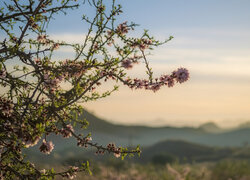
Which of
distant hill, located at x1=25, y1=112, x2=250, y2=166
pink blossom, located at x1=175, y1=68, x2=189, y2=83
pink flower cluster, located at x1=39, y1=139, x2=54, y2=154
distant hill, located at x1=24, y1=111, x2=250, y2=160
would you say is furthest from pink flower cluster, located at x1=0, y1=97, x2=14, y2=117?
distant hill, located at x1=24, y1=111, x2=250, y2=160

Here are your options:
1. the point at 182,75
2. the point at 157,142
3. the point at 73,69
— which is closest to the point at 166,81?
the point at 182,75

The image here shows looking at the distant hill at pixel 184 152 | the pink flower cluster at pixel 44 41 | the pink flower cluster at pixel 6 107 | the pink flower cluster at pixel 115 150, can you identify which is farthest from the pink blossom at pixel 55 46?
the distant hill at pixel 184 152

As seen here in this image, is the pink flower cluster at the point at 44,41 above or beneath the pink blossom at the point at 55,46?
above

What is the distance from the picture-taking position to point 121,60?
592 centimetres

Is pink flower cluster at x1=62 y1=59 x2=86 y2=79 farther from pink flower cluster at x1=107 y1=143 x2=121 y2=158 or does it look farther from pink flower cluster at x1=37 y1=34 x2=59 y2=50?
pink flower cluster at x1=107 y1=143 x2=121 y2=158

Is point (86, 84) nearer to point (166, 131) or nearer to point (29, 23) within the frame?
point (29, 23)

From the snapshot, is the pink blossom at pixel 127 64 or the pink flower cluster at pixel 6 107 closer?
the pink flower cluster at pixel 6 107

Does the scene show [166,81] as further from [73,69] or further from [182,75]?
[73,69]

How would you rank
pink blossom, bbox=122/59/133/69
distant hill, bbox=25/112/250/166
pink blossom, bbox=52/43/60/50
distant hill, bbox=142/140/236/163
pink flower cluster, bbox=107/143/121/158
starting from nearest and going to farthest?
1. pink flower cluster, bbox=107/143/121/158
2. pink blossom, bbox=122/59/133/69
3. pink blossom, bbox=52/43/60/50
4. distant hill, bbox=142/140/236/163
5. distant hill, bbox=25/112/250/166

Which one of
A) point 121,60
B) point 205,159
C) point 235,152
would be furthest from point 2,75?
point 235,152

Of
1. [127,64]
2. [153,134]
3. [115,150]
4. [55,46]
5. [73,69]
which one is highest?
[153,134]

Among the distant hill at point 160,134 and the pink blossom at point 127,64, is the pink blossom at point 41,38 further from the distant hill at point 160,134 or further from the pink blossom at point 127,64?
the distant hill at point 160,134

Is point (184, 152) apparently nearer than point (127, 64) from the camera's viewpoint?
A: No

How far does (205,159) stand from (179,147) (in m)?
8.75
